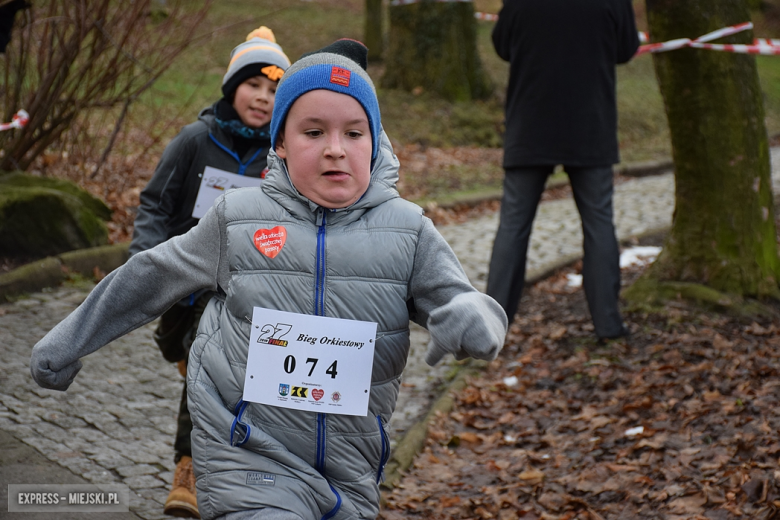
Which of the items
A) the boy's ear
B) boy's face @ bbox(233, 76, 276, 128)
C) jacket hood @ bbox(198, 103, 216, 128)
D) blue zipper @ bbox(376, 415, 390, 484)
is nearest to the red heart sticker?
the boy's ear

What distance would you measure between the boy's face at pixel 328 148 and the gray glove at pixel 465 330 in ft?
1.57

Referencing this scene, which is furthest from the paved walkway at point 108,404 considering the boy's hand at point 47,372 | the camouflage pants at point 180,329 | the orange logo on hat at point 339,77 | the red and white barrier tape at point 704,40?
the red and white barrier tape at point 704,40

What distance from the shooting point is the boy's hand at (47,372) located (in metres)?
2.40

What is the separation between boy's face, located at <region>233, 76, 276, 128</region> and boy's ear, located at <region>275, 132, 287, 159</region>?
124cm

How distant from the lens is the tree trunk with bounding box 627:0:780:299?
18.7ft

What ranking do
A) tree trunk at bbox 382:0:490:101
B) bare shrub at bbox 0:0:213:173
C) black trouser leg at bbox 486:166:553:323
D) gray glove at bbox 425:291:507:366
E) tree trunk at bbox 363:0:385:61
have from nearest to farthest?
gray glove at bbox 425:291:507:366 < black trouser leg at bbox 486:166:553:323 < bare shrub at bbox 0:0:213:173 < tree trunk at bbox 382:0:490:101 < tree trunk at bbox 363:0:385:61

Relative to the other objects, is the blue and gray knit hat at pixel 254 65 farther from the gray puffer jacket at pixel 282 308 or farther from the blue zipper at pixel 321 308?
the blue zipper at pixel 321 308

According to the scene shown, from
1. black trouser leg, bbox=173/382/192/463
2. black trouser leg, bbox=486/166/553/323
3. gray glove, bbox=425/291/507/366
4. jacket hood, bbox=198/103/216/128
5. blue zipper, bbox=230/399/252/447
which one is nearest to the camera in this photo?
gray glove, bbox=425/291/507/366

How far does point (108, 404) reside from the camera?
4.72 metres

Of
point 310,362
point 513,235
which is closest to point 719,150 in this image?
point 513,235

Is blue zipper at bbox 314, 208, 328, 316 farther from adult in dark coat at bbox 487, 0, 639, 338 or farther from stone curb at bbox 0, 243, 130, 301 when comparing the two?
stone curb at bbox 0, 243, 130, 301

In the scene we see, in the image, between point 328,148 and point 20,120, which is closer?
point 328,148

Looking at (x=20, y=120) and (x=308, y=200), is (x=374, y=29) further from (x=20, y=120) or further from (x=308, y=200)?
(x=308, y=200)

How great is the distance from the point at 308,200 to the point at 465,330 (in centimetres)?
63
